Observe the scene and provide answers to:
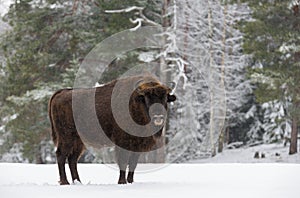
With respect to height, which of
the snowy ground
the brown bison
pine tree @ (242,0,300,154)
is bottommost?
the snowy ground

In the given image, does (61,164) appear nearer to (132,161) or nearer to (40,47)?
(132,161)

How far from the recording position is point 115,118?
7.20 meters

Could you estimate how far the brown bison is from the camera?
272 inches

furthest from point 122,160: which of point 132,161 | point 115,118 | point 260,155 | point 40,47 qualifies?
point 260,155

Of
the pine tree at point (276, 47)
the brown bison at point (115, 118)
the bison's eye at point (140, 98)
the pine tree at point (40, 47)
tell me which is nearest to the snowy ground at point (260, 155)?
the pine tree at point (276, 47)

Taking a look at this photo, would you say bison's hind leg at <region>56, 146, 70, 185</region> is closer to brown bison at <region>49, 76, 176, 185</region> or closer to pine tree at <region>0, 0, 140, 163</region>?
brown bison at <region>49, 76, 176, 185</region>

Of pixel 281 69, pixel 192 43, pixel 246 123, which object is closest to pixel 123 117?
pixel 281 69

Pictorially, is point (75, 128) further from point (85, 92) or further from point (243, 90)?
point (243, 90)

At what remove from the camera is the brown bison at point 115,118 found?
272 inches

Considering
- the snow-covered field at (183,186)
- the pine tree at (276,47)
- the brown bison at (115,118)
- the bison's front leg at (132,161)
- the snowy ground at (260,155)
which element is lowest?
the snowy ground at (260,155)

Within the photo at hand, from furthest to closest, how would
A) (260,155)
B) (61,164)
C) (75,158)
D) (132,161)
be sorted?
1. (260,155)
2. (75,158)
3. (61,164)
4. (132,161)

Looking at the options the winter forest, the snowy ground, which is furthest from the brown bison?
the snowy ground

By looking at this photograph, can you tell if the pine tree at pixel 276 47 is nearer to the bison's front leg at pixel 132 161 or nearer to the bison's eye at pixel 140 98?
the bison's front leg at pixel 132 161

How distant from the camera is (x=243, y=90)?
27594mm
